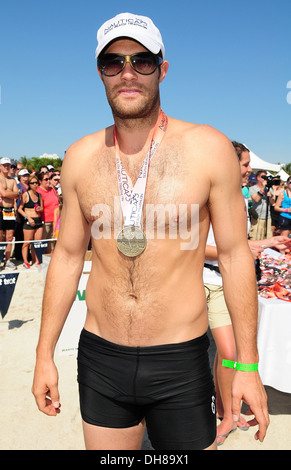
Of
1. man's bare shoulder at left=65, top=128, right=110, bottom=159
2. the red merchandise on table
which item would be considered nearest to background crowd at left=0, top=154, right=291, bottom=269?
the red merchandise on table

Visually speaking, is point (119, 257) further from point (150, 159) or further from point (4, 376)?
point (4, 376)

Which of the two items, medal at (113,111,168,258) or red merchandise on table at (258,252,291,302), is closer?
medal at (113,111,168,258)

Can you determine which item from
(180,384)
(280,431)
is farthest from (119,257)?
(280,431)

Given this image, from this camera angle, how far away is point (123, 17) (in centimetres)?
174

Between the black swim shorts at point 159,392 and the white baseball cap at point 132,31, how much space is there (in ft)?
4.57

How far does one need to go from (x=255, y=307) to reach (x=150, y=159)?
0.85m

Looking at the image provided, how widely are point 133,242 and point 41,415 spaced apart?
2.60 meters

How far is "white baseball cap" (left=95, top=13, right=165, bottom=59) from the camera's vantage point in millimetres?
1717

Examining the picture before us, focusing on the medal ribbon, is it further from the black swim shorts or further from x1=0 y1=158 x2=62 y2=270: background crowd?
x1=0 y1=158 x2=62 y2=270: background crowd

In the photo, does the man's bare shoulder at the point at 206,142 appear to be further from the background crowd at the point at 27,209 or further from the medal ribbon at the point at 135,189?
the background crowd at the point at 27,209

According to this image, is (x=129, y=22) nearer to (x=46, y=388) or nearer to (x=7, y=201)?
(x=46, y=388)

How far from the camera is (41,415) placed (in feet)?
11.6

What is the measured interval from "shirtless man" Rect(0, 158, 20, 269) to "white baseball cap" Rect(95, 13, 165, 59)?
743 centimetres

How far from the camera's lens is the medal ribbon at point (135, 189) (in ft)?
5.82
